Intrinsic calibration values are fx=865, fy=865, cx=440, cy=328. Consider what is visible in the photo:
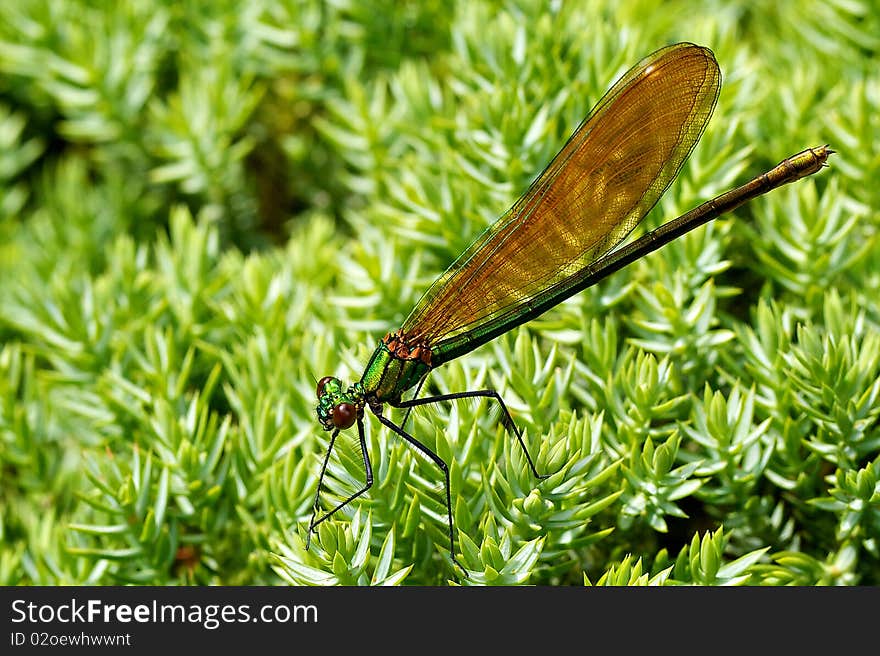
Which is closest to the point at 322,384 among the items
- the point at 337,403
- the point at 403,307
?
the point at 337,403

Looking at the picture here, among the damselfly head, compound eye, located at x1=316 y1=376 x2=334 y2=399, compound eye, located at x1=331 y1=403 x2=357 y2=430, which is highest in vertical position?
compound eye, located at x1=316 y1=376 x2=334 y2=399

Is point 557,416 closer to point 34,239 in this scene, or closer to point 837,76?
point 837,76

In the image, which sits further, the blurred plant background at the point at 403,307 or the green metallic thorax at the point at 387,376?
the green metallic thorax at the point at 387,376

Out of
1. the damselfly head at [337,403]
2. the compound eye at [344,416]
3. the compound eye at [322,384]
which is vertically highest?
the compound eye at [322,384]

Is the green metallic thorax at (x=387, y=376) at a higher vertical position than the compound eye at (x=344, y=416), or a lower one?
higher

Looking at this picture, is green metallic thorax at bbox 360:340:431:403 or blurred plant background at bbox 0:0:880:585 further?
green metallic thorax at bbox 360:340:431:403

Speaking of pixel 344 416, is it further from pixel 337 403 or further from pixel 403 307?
pixel 403 307
